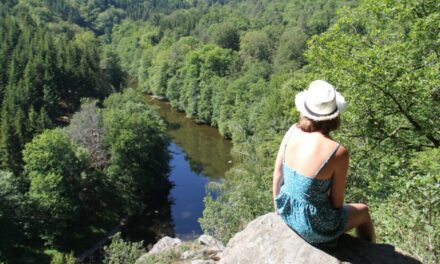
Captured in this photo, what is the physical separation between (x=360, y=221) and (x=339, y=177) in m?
0.98

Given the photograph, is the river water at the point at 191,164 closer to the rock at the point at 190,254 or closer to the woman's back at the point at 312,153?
the rock at the point at 190,254

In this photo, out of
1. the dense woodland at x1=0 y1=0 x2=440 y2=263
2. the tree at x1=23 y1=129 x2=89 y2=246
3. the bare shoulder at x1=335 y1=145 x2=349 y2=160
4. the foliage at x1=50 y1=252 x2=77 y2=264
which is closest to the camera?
the bare shoulder at x1=335 y1=145 x2=349 y2=160

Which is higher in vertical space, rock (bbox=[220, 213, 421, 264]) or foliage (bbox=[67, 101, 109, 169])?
rock (bbox=[220, 213, 421, 264])

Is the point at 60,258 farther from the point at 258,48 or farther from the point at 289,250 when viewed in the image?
the point at 258,48

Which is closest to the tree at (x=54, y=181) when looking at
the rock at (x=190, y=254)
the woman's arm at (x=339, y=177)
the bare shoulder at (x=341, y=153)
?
the rock at (x=190, y=254)

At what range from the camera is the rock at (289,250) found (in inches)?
210

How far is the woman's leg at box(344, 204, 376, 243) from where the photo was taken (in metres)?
5.33

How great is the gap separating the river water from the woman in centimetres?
2657

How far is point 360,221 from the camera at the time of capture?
553 centimetres

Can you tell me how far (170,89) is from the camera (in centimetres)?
7038

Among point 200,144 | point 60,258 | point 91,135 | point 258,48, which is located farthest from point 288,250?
point 258,48

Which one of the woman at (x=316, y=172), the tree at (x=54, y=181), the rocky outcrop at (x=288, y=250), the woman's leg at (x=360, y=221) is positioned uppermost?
the woman at (x=316, y=172)

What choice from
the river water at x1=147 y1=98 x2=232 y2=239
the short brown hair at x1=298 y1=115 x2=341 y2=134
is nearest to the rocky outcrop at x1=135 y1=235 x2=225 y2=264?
the short brown hair at x1=298 y1=115 x2=341 y2=134

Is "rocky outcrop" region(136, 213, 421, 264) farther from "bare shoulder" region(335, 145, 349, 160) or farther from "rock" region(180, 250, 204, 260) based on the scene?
"rock" region(180, 250, 204, 260)
